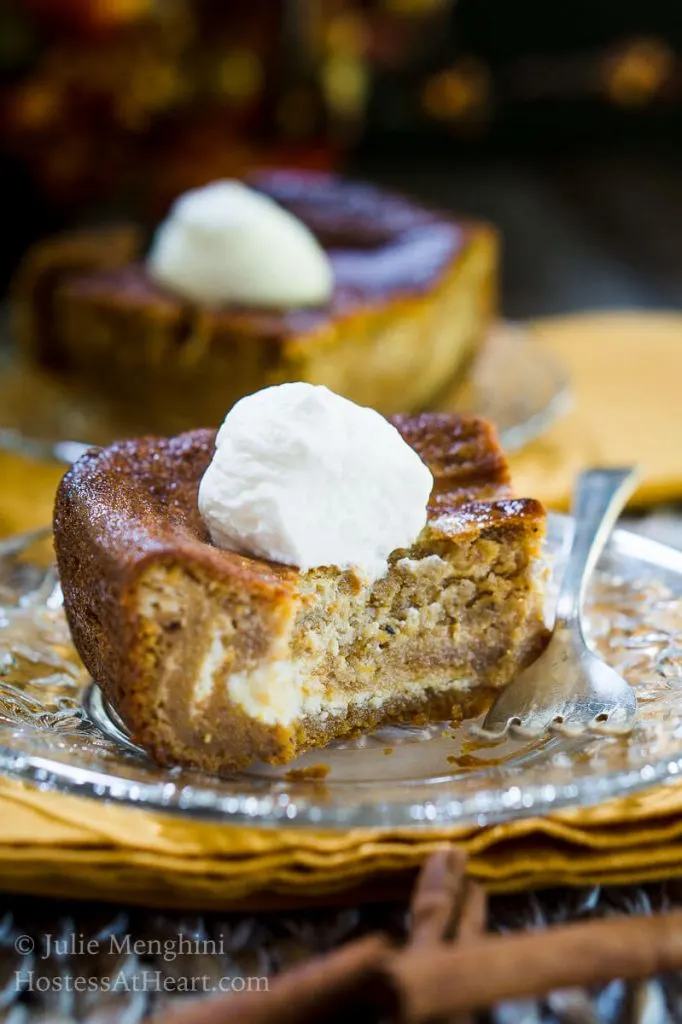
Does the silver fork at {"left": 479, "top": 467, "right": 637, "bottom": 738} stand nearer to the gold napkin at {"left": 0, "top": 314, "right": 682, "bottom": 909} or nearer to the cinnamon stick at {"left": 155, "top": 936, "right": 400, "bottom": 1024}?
the gold napkin at {"left": 0, "top": 314, "right": 682, "bottom": 909}

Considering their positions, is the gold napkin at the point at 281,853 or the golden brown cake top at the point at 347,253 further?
the golden brown cake top at the point at 347,253

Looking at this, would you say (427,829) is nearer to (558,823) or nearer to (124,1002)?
(558,823)

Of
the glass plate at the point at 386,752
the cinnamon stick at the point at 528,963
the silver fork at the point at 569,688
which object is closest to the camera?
the cinnamon stick at the point at 528,963

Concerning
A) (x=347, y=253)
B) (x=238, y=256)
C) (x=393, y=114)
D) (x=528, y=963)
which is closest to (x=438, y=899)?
(x=528, y=963)

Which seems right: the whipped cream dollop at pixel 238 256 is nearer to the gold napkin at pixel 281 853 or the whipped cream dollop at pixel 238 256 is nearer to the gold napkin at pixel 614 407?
Result: the gold napkin at pixel 614 407

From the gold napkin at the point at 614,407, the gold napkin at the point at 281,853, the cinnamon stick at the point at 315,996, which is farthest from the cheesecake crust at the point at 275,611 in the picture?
the gold napkin at the point at 614,407

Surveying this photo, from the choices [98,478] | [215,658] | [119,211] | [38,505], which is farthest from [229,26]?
[215,658]

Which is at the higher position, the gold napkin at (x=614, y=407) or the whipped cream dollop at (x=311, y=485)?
the gold napkin at (x=614, y=407)
